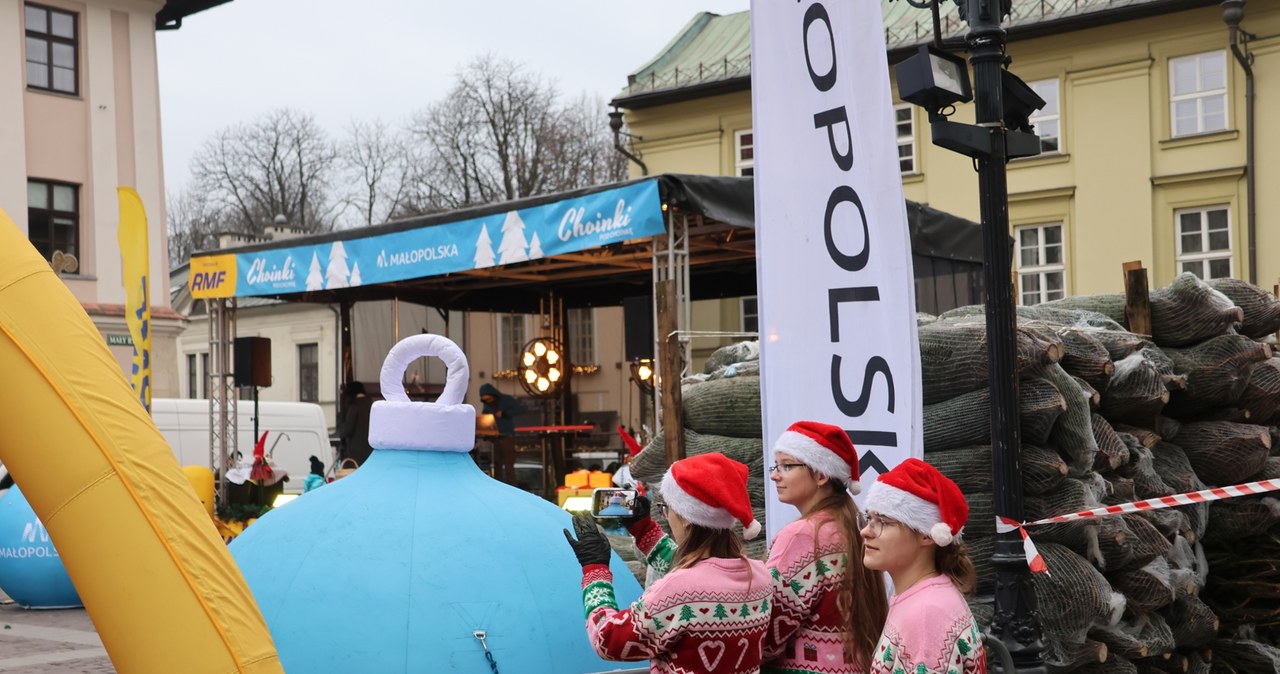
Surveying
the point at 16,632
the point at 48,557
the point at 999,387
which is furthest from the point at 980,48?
the point at 48,557

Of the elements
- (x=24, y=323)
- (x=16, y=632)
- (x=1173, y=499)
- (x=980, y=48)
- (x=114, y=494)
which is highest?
(x=980, y=48)

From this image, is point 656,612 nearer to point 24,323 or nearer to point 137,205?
point 24,323

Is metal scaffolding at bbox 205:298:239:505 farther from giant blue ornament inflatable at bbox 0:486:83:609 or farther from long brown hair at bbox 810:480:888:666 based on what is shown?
long brown hair at bbox 810:480:888:666

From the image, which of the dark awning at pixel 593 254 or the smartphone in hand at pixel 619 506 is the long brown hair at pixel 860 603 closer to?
the smartphone in hand at pixel 619 506

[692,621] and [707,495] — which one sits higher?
[707,495]

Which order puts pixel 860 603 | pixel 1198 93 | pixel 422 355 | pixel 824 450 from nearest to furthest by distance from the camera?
pixel 860 603 < pixel 824 450 < pixel 422 355 < pixel 1198 93

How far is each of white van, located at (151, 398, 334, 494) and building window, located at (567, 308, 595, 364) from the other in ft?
48.6

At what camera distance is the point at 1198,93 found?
1153 inches

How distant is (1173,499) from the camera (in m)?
7.38

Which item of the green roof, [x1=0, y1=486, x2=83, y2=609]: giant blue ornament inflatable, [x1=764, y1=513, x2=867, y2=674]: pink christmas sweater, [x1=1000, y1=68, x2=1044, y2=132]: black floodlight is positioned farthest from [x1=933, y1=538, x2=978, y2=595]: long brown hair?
the green roof

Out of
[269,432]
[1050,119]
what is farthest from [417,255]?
[1050,119]

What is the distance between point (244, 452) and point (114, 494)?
20.4 m

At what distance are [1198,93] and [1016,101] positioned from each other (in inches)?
976

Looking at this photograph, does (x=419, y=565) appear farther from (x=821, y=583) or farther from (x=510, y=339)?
(x=510, y=339)
